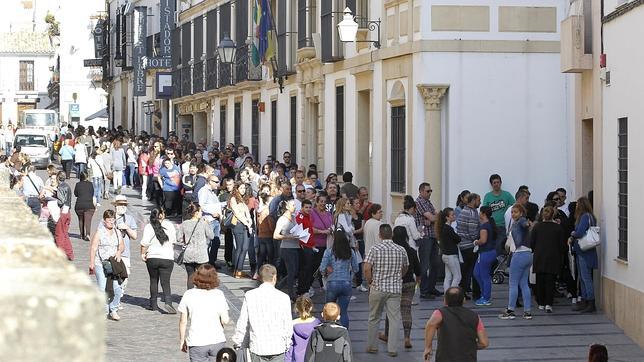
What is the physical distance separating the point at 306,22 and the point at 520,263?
13306mm

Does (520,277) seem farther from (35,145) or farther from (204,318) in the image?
(35,145)

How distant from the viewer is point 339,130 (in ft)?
89.4

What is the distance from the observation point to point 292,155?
104ft

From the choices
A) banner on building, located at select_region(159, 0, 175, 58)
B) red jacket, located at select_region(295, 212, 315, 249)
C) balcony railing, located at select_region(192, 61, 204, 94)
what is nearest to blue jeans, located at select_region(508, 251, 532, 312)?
red jacket, located at select_region(295, 212, 315, 249)

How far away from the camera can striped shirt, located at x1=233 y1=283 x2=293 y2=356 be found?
10.4m

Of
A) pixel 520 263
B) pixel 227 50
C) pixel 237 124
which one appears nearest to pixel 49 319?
pixel 520 263

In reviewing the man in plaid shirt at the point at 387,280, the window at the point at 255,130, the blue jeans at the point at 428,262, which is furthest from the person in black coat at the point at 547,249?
the window at the point at 255,130

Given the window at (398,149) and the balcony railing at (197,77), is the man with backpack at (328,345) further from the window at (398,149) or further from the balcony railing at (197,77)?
the balcony railing at (197,77)

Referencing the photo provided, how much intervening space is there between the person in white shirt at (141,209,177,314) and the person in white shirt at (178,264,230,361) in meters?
5.71

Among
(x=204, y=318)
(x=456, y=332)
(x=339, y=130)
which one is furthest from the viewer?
(x=339, y=130)

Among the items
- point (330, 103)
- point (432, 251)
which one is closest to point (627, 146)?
point (432, 251)

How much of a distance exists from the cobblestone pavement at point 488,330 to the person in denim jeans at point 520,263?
0.22m

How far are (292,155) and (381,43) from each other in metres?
8.38

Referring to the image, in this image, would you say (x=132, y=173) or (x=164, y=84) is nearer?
(x=132, y=173)
